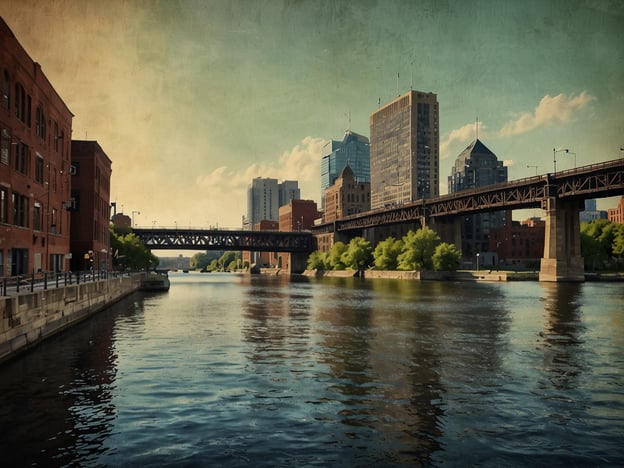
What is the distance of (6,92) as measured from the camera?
1759 inches

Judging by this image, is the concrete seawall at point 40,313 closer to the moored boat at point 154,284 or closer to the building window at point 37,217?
the building window at point 37,217

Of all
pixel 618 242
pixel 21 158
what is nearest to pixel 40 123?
pixel 21 158

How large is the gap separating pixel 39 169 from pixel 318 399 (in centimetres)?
4928

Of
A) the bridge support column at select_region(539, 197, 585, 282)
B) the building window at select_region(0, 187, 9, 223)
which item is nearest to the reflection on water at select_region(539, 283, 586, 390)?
the building window at select_region(0, 187, 9, 223)

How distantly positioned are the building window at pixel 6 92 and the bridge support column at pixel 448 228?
132m

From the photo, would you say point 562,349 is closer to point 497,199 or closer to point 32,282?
point 32,282

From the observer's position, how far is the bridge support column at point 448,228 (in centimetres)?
16262

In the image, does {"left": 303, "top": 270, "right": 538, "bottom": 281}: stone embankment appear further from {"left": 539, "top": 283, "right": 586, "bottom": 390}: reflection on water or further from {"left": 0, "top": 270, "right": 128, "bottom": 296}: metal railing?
{"left": 0, "top": 270, "right": 128, "bottom": 296}: metal railing

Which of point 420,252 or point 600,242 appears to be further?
point 600,242

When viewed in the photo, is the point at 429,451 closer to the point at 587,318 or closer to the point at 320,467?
the point at 320,467

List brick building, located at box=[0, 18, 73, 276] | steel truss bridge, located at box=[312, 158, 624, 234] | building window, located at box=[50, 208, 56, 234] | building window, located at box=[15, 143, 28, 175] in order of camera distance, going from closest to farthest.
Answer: brick building, located at box=[0, 18, 73, 276] → building window, located at box=[15, 143, 28, 175] → building window, located at box=[50, 208, 56, 234] → steel truss bridge, located at box=[312, 158, 624, 234]

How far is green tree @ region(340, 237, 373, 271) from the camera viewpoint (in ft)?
579

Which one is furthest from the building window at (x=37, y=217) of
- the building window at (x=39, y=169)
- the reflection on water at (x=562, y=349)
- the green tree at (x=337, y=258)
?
the green tree at (x=337, y=258)

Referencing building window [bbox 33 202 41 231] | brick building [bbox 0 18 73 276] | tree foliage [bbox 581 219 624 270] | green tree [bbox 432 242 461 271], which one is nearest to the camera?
brick building [bbox 0 18 73 276]
